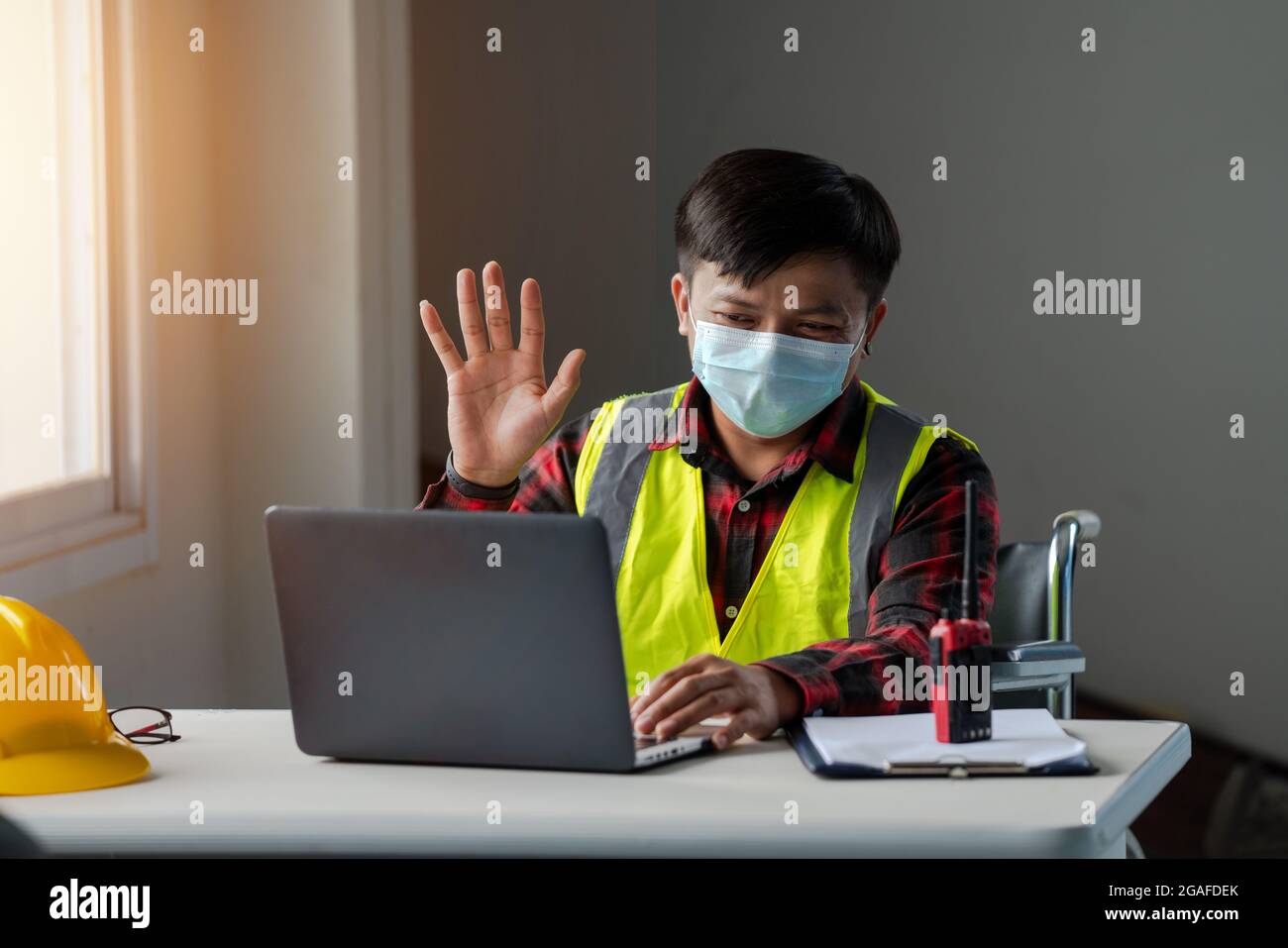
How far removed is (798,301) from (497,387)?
40 centimetres

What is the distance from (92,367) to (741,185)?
1520 millimetres

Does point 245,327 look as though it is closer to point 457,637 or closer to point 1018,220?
point 457,637

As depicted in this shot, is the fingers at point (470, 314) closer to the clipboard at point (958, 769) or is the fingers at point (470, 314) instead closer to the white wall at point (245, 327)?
the clipboard at point (958, 769)

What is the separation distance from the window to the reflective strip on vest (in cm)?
119

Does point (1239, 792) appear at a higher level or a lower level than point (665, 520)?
lower

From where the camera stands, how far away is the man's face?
5.79ft

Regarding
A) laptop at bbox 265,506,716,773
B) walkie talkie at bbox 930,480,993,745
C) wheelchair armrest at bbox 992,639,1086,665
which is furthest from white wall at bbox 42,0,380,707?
walkie talkie at bbox 930,480,993,745

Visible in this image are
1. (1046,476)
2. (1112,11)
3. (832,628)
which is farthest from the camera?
(1046,476)

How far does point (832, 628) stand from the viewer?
1.81 metres

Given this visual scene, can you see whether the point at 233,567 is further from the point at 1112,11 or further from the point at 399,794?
the point at 1112,11

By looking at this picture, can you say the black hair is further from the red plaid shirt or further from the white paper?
the white paper
